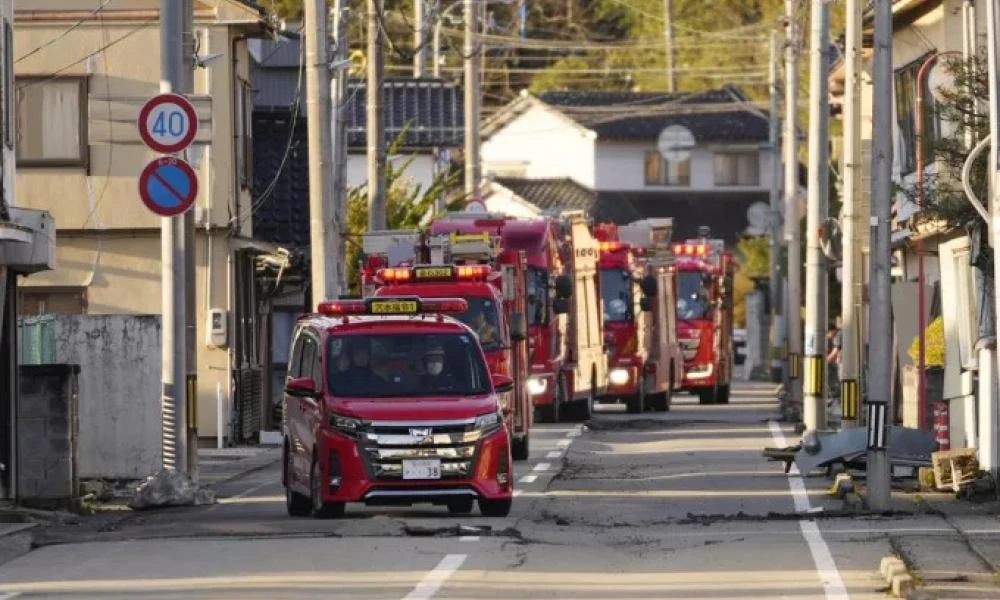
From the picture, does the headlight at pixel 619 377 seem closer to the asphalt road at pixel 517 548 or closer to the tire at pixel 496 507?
the asphalt road at pixel 517 548

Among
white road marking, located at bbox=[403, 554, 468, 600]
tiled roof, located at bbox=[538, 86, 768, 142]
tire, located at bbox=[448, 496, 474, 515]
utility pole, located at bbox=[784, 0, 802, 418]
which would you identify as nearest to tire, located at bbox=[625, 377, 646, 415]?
utility pole, located at bbox=[784, 0, 802, 418]

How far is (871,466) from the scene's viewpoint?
20.7 metres

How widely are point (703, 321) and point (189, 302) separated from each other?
26932 millimetres

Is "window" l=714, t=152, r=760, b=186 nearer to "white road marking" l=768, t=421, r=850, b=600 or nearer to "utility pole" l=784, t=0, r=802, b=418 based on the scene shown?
"utility pole" l=784, t=0, r=802, b=418

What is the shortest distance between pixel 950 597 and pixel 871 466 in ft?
22.9

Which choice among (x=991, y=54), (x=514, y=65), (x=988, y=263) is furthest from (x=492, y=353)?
(x=514, y=65)

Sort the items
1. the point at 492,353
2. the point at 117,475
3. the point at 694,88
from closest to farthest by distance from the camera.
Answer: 1. the point at 117,475
2. the point at 492,353
3. the point at 694,88

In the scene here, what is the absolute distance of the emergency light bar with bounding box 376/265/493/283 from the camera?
2802 centimetres

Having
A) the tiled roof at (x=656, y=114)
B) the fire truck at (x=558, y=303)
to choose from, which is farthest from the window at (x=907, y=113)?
the tiled roof at (x=656, y=114)

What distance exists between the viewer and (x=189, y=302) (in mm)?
23094

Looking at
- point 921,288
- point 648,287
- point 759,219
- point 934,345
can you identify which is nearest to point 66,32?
point 921,288

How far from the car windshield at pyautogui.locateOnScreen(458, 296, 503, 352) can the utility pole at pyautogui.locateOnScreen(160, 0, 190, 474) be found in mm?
5803

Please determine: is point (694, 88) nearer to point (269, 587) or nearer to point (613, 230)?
point (613, 230)

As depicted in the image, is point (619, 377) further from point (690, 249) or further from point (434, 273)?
point (434, 273)
